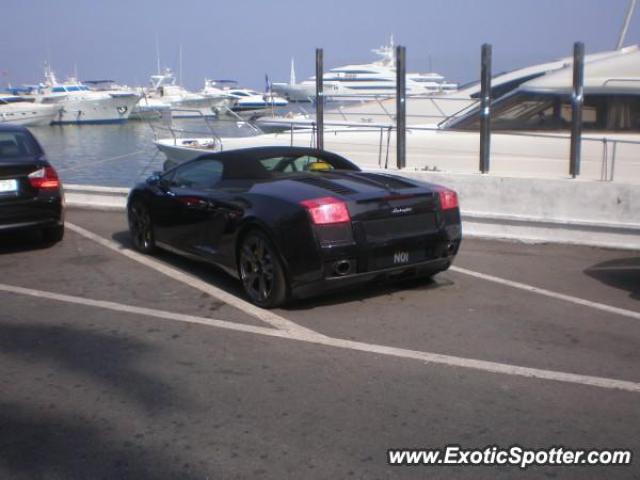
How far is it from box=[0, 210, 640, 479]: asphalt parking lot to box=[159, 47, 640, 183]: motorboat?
3.84m

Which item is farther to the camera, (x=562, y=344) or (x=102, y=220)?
(x=102, y=220)

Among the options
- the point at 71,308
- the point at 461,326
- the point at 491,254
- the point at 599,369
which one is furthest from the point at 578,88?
the point at 71,308

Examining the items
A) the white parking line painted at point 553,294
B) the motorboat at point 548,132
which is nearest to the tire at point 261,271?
the white parking line painted at point 553,294

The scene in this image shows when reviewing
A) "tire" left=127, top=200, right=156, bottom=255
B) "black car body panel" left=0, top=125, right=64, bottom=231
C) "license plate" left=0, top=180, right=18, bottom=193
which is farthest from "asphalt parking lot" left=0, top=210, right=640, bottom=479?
"license plate" left=0, top=180, right=18, bottom=193

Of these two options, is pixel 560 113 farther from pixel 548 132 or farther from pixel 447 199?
pixel 447 199

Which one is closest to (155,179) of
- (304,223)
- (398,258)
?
(304,223)

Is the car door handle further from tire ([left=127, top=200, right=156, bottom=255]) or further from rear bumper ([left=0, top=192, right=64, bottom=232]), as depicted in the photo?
rear bumper ([left=0, top=192, right=64, bottom=232])

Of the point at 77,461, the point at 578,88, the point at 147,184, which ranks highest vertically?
the point at 578,88

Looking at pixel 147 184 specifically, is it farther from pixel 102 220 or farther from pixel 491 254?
pixel 491 254

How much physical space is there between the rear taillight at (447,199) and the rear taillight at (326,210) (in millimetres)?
1079

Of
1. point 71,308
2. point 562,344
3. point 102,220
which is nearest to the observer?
point 562,344

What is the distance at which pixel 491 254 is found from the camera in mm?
8969

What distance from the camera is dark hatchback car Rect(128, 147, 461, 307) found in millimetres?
6293

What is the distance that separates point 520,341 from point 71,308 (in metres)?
3.91
